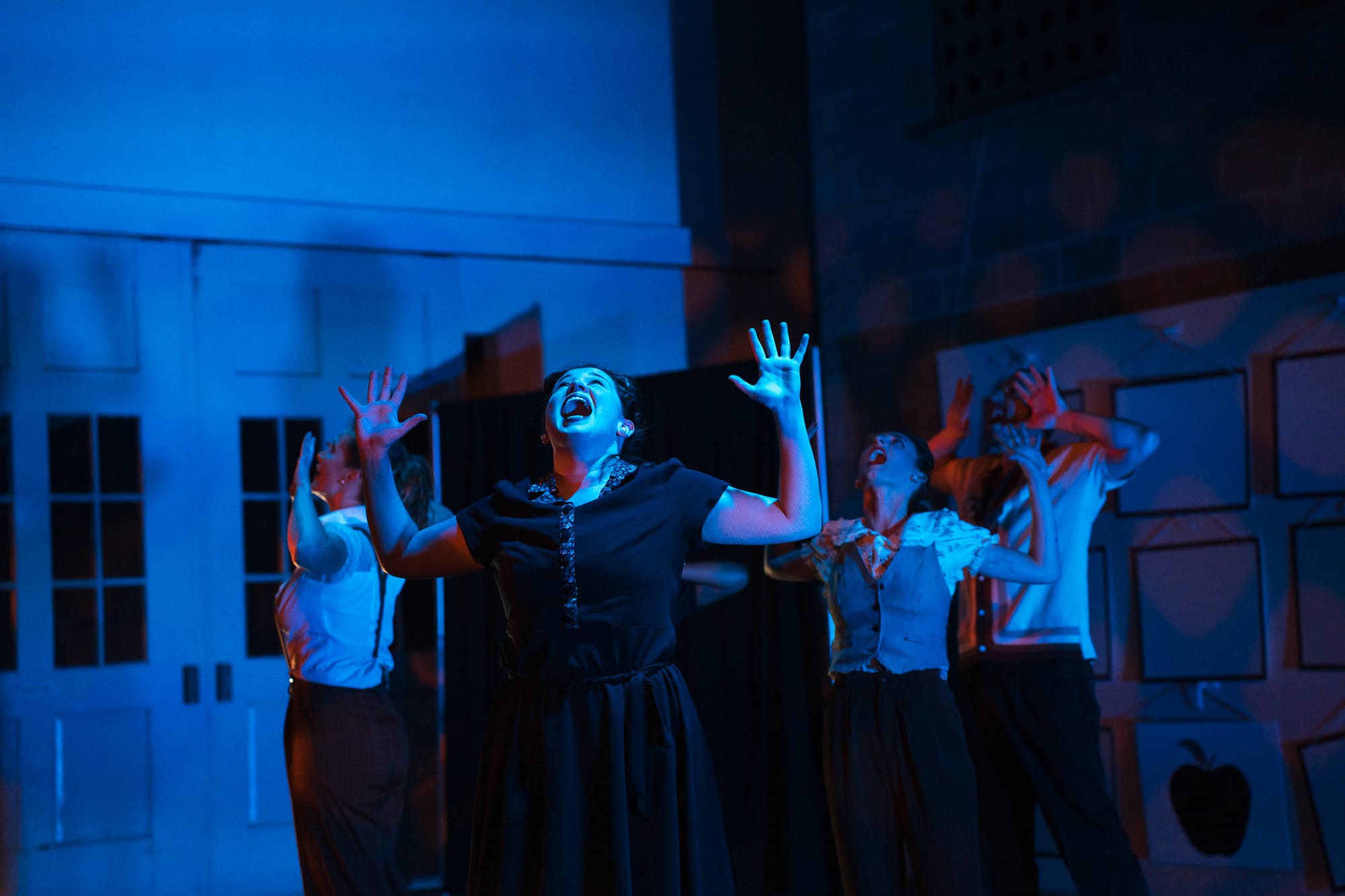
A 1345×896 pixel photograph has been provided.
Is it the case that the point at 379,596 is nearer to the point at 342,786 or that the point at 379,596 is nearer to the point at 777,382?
the point at 342,786

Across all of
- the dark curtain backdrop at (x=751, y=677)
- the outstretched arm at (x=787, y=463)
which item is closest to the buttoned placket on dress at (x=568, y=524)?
the outstretched arm at (x=787, y=463)

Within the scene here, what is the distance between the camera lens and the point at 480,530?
232 centimetres

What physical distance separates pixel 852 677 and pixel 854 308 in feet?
7.45

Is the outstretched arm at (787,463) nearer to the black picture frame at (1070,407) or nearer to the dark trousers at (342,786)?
the dark trousers at (342,786)

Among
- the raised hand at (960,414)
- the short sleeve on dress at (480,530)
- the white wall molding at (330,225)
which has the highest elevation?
the white wall molding at (330,225)

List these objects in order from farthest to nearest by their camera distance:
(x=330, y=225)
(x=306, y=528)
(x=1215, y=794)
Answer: (x=330, y=225), (x=1215, y=794), (x=306, y=528)

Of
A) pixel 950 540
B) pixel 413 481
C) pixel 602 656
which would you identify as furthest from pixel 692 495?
pixel 413 481

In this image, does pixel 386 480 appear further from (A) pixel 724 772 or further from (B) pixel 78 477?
(B) pixel 78 477

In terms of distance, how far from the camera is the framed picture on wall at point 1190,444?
396cm

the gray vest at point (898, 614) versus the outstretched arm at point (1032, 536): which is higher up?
the outstretched arm at point (1032, 536)

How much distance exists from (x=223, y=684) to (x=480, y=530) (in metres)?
2.94

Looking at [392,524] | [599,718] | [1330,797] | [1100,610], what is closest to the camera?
[599,718]

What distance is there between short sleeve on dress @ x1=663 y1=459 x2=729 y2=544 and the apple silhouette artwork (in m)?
2.44

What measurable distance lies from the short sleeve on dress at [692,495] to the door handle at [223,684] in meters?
3.12
